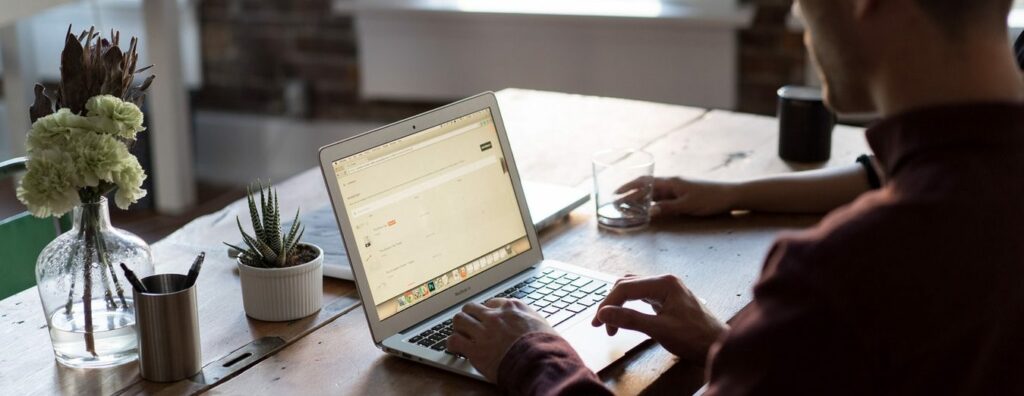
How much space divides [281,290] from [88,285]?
23 cm

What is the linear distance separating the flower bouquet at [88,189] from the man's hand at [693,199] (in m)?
0.81

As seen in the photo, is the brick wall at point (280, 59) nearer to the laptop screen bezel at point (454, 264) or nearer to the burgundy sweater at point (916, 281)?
the laptop screen bezel at point (454, 264)

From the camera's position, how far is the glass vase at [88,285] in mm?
1356

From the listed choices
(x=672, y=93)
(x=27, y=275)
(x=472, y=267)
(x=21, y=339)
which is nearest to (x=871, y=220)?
(x=472, y=267)

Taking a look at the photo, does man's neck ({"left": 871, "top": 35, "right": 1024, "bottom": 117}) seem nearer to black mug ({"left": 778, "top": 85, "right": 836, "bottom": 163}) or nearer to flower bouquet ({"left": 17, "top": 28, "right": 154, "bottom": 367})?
flower bouquet ({"left": 17, "top": 28, "right": 154, "bottom": 367})

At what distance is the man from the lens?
0.89m

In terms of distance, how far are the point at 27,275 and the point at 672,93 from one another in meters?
2.29

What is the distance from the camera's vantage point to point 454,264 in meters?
1.51

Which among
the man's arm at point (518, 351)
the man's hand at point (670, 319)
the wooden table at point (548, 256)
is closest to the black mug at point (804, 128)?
the wooden table at point (548, 256)

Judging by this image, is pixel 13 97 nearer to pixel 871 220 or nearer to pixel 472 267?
pixel 472 267

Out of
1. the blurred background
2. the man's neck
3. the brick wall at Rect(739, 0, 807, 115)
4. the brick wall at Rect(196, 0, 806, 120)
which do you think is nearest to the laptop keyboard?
the man's neck

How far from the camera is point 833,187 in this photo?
6.19ft

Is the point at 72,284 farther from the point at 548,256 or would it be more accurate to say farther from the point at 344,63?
the point at 344,63

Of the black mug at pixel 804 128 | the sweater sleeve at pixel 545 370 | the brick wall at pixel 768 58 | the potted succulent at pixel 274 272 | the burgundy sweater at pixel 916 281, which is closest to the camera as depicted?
the burgundy sweater at pixel 916 281
